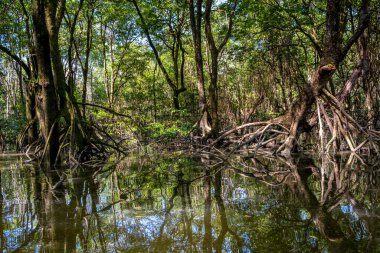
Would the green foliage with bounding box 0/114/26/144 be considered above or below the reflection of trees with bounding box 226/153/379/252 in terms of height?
above

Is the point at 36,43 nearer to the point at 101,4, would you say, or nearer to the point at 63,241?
the point at 63,241

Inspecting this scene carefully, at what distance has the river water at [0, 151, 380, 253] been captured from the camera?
6.37ft

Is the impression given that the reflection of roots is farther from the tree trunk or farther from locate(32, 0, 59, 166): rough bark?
locate(32, 0, 59, 166): rough bark

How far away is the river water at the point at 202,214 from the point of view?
6.37ft

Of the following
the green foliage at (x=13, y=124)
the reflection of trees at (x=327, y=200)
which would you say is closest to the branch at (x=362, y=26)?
the reflection of trees at (x=327, y=200)

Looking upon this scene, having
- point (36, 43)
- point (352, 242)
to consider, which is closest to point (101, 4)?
point (36, 43)

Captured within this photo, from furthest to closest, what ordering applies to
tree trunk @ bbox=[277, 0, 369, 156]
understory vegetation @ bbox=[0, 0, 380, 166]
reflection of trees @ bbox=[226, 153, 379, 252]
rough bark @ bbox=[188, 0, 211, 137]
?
rough bark @ bbox=[188, 0, 211, 137]
understory vegetation @ bbox=[0, 0, 380, 166]
tree trunk @ bbox=[277, 0, 369, 156]
reflection of trees @ bbox=[226, 153, 379, 252]

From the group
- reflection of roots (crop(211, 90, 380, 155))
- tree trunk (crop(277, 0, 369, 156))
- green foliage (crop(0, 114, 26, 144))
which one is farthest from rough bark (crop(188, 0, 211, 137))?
green foliage (crop(0, 114, 26, 144))

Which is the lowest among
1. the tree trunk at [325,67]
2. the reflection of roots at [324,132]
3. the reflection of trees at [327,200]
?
the reflection of trees at [327,200]

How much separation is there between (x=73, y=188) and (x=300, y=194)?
2.61 metres

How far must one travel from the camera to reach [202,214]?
2574 millimetres

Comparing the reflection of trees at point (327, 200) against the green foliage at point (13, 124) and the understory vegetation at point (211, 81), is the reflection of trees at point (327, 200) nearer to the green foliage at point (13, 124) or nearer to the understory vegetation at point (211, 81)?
the understory vegetation at point (211, 81)

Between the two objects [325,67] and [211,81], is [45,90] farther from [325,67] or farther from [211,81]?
[211,81]

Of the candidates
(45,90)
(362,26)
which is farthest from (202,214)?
(362,26)
